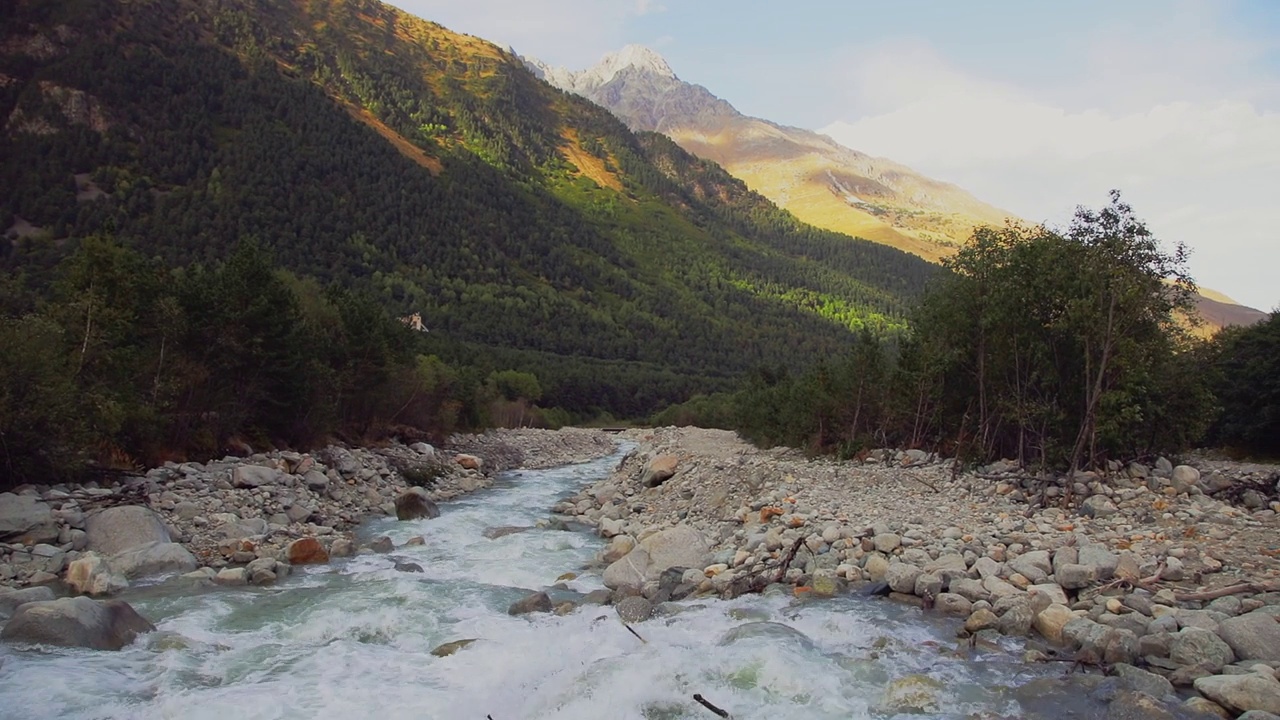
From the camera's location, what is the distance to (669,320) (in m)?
186

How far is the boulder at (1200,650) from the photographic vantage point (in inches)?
368

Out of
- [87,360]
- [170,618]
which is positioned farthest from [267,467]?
[170,618]

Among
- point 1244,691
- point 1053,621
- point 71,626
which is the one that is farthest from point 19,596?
point 1244,691

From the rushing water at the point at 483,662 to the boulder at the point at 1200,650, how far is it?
1.96 metres

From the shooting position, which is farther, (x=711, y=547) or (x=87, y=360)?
(x=87, y=360)

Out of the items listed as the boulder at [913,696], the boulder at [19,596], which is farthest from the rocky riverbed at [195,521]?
the boulder at [913,696]

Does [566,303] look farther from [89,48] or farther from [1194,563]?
[1194,563]

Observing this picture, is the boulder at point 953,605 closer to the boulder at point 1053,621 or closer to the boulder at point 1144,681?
the boulder at point 1053,621

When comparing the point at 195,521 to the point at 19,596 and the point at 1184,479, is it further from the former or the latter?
the point at 1184,479

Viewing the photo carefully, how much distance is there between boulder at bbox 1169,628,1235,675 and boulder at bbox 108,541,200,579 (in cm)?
1826

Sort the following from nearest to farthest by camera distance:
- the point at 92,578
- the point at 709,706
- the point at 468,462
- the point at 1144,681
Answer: the point at 709,706 < the point at 1144,681 < the point at 92,578 < the point at 468,462

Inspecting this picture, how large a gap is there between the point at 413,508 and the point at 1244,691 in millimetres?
22318

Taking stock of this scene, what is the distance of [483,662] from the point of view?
10.9m

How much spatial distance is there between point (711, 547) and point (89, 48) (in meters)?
188
